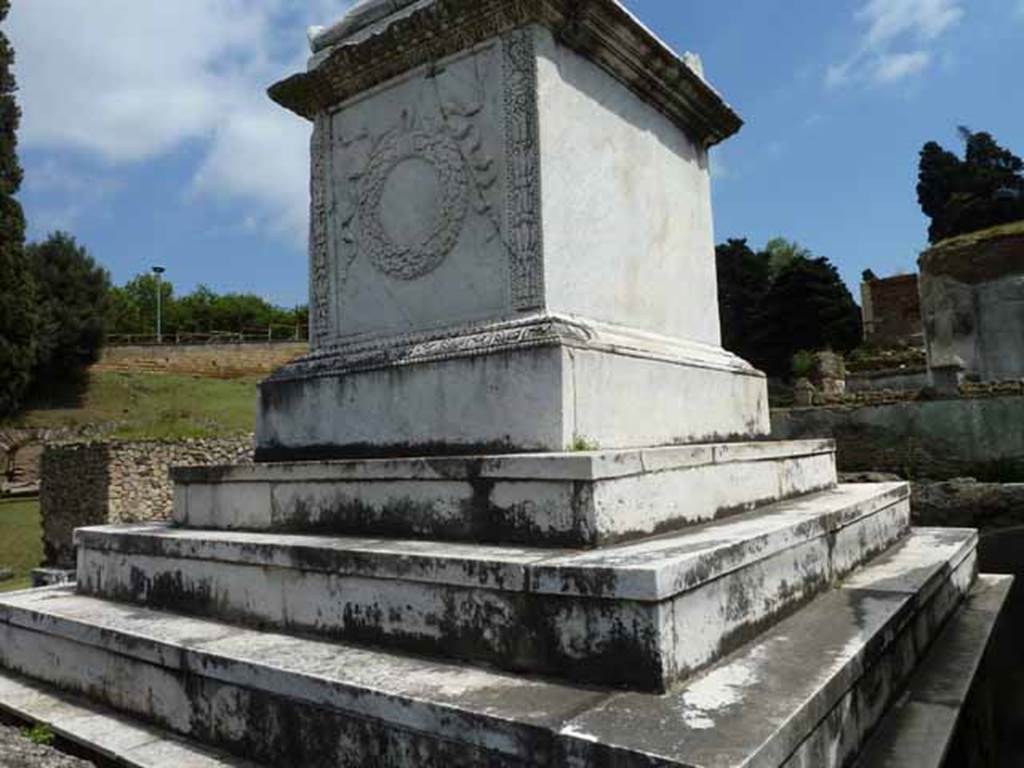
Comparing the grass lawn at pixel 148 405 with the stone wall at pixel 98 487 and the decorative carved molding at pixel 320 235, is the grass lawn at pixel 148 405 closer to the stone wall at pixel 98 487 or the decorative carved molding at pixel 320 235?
the stone wall at pixel 98 487

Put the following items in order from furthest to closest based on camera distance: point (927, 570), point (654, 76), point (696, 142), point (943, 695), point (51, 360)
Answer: point (51, 360) → point (696, 142) → point (654, 76) → point (927, 570) → point (943, 695)

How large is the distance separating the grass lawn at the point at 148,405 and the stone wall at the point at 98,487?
459 inches

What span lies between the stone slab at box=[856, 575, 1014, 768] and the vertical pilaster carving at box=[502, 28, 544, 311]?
75.4 inches

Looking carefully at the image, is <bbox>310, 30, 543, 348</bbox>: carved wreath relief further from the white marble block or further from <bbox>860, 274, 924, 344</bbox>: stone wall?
<bbox>860, 274, 924, 344</bbox>: stone wall

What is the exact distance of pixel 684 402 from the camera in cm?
365

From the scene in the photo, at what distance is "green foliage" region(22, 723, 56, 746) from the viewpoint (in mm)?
2801

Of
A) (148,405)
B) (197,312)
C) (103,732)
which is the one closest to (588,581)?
(103,732)

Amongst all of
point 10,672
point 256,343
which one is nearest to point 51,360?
point 256,343

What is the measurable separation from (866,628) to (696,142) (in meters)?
3.04

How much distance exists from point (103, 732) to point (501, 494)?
5.40 feet

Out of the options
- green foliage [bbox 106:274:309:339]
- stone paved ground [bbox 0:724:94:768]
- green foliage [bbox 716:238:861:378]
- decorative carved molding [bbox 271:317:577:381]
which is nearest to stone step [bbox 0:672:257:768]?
stone paved ground [bbox 0:724:94:768]

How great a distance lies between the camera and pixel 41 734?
9.31ft

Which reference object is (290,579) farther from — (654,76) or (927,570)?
(654,76)

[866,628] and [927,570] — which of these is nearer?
[866,628]
